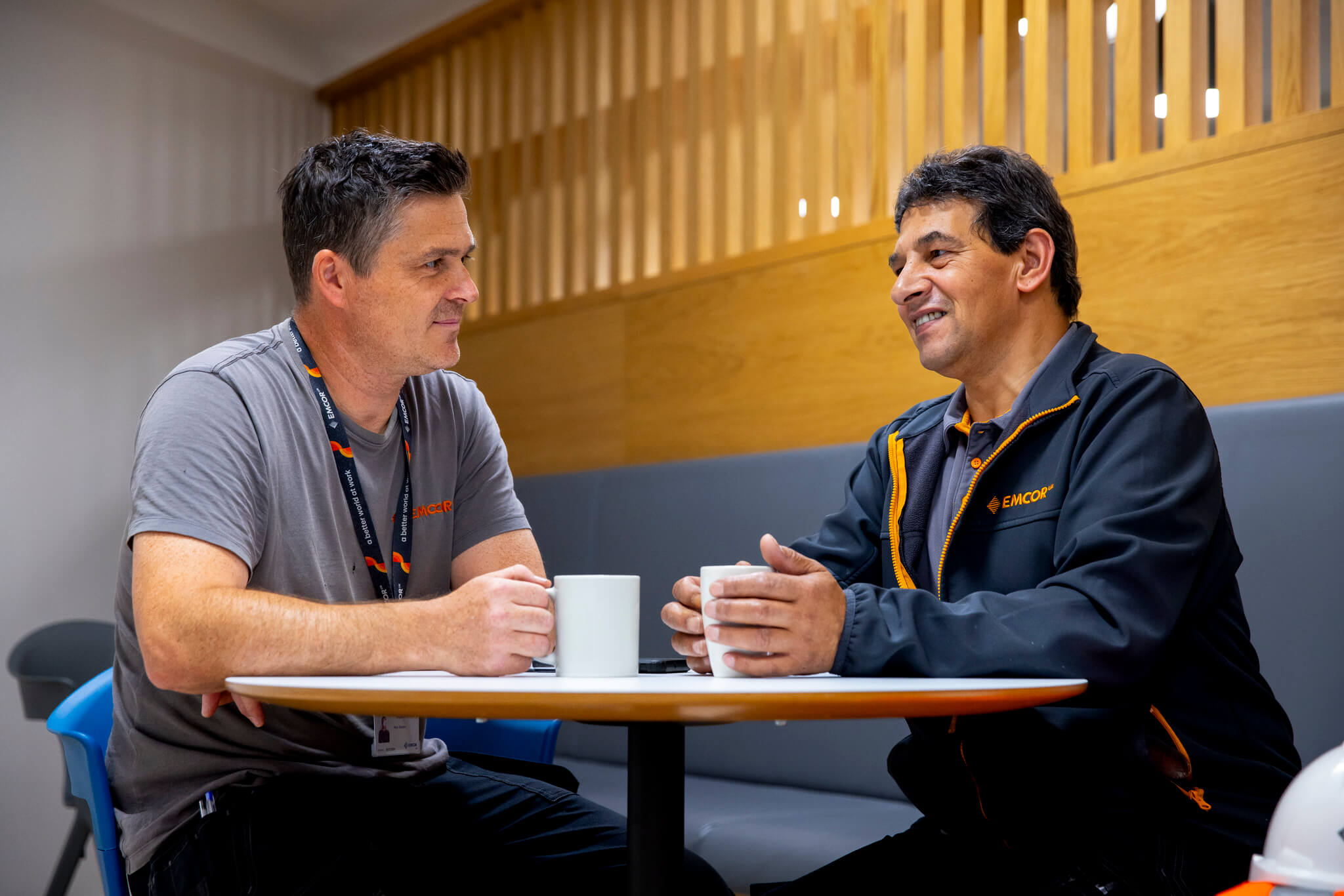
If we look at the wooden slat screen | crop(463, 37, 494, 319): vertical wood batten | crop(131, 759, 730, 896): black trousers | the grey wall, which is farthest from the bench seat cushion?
the grey wall

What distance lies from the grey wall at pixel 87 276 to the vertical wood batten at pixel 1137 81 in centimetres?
334

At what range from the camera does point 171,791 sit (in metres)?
1.32

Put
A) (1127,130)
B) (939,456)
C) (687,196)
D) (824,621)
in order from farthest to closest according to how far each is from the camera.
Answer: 1. (687,196)
2. (1127,130)
3. (939,456)
4. (824,621)

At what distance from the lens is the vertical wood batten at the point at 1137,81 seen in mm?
2303

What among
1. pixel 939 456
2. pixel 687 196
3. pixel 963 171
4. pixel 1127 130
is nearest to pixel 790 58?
pixel 687 196

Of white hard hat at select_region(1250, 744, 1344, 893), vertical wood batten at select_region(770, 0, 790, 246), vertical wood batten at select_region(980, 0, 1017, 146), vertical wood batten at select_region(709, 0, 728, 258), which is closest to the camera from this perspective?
white hard hat at select_region(1250, 744, 1344, 893)

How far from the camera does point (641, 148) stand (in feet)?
11.3

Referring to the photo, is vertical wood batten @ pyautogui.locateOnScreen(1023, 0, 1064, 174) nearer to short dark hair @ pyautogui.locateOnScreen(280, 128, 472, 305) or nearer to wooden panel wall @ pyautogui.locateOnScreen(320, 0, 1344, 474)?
wooden panel wall @ pyautogui.locateOnScreen(320, 0, 1344, 474)

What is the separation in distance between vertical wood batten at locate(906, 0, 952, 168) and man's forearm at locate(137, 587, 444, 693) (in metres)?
1.97

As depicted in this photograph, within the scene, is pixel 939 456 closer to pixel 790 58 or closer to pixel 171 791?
pixel 171 791

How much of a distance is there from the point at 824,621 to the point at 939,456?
1.98 feet

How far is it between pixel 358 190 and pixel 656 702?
44.4 inches

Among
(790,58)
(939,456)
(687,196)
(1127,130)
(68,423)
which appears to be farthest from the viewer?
(68,423)

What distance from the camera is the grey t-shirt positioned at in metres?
1.28
